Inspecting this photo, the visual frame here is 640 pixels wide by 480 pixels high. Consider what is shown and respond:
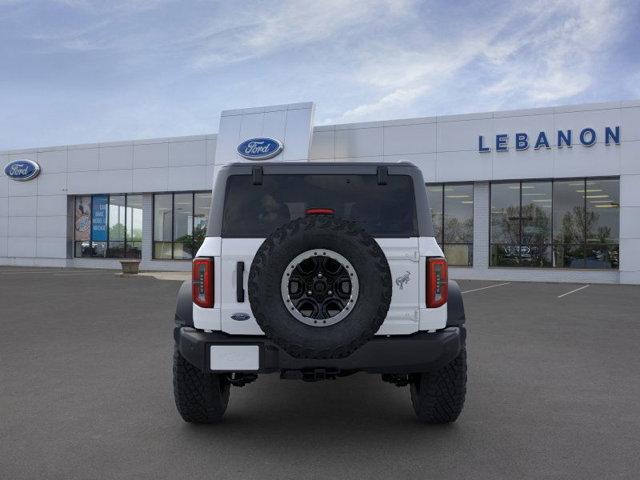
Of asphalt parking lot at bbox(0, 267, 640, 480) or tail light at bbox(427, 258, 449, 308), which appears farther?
tail light at bbox(427, 258, 449, 308)

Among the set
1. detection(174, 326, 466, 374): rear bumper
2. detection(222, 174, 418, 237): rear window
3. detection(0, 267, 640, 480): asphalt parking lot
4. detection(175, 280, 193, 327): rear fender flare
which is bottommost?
detection(0, 267, 640, 480): asphalt parking lot

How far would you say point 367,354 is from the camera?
3.71 metres

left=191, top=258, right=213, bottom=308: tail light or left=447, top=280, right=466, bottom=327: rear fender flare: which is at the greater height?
left=191, top=258, right=213, bottom=308: tail light

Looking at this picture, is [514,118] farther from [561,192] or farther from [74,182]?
[74,182]

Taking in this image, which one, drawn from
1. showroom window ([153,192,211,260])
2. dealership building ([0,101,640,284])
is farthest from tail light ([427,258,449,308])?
showroom window ([153,192,211,260])

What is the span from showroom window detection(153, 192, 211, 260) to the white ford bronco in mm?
25305

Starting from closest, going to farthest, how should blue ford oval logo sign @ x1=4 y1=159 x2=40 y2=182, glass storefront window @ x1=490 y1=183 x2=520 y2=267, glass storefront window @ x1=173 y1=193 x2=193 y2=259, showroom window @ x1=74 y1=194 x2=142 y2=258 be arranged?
glass storefront window @ x1=490 y1=183 x2=520 y2=267
glass storefront window @ x1=173 y1=193 x2=193 y2=259
showroom window @ x1=74 y1=194 x2=142 y2=258
blue ford oval logo sign @ x1=4 y1=159 x2=40 y2=182

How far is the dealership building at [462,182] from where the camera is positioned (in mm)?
22141

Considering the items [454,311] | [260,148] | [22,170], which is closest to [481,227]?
[260,148]

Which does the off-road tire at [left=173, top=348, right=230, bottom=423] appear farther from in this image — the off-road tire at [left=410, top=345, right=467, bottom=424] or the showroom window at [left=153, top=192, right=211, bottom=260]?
the showroom window at [left=153, top=192, right=211, bottom=260]

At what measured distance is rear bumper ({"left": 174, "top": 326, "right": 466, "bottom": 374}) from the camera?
12.1 ft

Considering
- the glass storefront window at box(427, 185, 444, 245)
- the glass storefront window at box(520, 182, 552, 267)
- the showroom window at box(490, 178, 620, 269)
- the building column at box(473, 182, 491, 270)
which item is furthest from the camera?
the glass storefront window at box(427, 185, 444, 245)

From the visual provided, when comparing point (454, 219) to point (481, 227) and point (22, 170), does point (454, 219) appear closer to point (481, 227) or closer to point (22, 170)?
point (481, 227)

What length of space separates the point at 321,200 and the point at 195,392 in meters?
1.68
